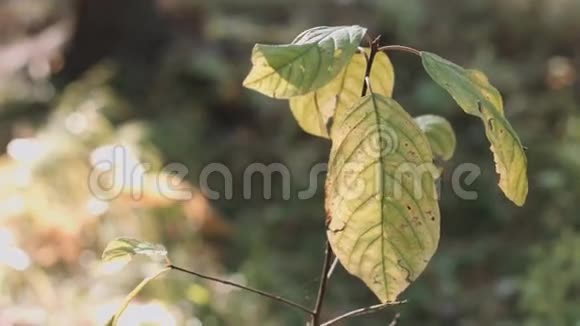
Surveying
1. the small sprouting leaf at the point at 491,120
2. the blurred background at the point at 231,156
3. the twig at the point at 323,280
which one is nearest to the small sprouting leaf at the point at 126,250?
the twig at the point at 323,280

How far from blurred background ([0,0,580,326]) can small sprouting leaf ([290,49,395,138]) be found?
49.8 inches

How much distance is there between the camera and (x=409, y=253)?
111 cm

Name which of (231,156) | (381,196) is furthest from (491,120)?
(231,156)

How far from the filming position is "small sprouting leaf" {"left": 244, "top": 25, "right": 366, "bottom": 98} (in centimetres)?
111

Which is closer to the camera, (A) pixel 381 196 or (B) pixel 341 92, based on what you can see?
(A) pixel 381 196


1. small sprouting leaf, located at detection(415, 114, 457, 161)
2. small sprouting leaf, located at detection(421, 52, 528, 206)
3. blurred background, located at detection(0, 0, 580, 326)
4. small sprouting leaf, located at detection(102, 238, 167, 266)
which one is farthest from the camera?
blurred background, located at detection(0, 0, 580, 326)

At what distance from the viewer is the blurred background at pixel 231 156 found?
3230mm

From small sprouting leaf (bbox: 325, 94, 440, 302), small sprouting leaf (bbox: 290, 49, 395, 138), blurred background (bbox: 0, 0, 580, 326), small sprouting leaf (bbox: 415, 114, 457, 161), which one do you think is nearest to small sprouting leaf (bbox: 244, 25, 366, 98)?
small sprouting leaf (bbox: 325, 94, 440, 302)

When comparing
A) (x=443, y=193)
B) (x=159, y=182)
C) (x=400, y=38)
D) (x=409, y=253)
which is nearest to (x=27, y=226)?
(x=159, y=182)

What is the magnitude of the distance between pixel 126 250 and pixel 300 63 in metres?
0.36

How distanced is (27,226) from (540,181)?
214cm

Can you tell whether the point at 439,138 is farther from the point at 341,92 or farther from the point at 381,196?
the point at 381,196

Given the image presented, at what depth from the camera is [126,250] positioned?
1.25m

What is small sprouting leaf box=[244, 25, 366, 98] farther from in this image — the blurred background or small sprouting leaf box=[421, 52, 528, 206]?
the blurred background
